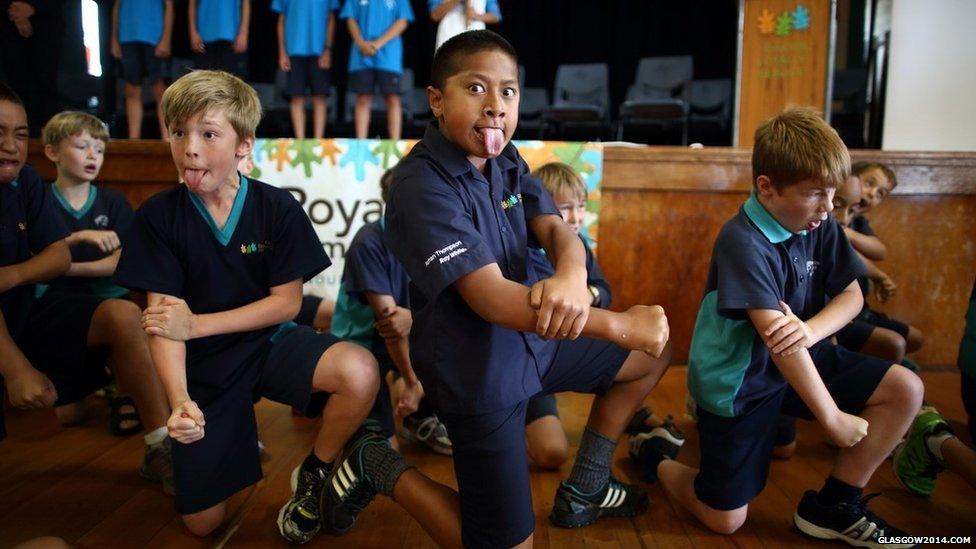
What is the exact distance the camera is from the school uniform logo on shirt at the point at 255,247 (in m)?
1.49

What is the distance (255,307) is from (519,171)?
2.11ft

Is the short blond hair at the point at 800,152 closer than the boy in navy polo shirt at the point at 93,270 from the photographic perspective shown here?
Yes

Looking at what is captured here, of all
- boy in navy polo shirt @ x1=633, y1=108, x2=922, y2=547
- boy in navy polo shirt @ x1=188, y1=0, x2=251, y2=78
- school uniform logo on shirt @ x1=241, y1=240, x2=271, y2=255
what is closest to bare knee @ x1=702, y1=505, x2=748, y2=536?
boy in navy polo shirt @ x1=633, y1=108, x2=922, y2=547

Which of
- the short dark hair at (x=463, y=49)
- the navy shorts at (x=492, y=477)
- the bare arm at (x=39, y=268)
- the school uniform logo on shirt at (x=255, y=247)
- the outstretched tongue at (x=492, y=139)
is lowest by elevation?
the navy shorts at (x=492, y=477)

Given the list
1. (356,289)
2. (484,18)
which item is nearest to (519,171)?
(356,289)

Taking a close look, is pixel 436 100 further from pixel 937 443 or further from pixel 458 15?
pixel 458 15

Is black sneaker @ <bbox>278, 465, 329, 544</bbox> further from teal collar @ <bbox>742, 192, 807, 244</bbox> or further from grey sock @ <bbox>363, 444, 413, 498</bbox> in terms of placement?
teal collar @ <bbox>742, 192, 807, 244</bbox>

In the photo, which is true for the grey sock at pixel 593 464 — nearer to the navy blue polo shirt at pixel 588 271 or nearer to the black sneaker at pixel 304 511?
the navy blue polo shirt at pixel 588 271

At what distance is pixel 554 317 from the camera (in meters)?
0.96

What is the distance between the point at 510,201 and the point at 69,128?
5.94 feet

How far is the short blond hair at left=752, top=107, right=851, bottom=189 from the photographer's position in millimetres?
1350

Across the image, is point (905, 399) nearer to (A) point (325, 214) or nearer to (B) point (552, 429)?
(B) point (552, 429)

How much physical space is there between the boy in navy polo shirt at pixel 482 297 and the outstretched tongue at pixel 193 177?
0.49m

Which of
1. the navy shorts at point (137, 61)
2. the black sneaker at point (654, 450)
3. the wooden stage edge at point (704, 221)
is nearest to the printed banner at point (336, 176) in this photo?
the wooden stage edge at point (704, 221)
